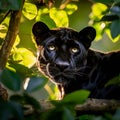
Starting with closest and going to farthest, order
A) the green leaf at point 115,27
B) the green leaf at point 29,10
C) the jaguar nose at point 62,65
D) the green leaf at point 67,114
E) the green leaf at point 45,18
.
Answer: the green leaf at point 67,114 < the green leaf at point 115,27 < the jaguar nose at point 62,65 < the green leaf at point 29,10 < the green leaf at point 45,18

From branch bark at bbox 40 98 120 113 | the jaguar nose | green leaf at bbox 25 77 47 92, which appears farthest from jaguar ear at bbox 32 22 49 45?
green leaf at bbox 25 77 47 92

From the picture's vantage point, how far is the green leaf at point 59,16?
369cm

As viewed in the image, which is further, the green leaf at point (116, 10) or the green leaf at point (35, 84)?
the green leaf at point (116, 10)

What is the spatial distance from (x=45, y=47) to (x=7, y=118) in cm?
172

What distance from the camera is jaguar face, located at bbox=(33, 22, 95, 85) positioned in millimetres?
3221

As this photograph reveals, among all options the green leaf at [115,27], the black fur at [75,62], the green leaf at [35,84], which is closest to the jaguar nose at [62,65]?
the black fur at [75,62]

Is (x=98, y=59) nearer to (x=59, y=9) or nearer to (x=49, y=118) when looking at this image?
(x=59, y=9)

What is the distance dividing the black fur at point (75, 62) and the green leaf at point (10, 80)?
4.25 ft

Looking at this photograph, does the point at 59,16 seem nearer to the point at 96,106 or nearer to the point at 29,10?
the point at 29,10

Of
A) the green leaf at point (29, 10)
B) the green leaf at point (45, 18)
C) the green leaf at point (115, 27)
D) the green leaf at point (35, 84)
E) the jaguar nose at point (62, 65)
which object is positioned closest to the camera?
the green leaf at point (35, 84)

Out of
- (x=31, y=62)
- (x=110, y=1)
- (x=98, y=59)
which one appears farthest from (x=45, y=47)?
(x=110, y=1)

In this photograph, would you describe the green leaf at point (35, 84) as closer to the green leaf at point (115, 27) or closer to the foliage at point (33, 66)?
the foliage at point (33, 66)

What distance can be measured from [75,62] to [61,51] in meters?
0.11

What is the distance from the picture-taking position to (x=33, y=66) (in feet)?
11.6
